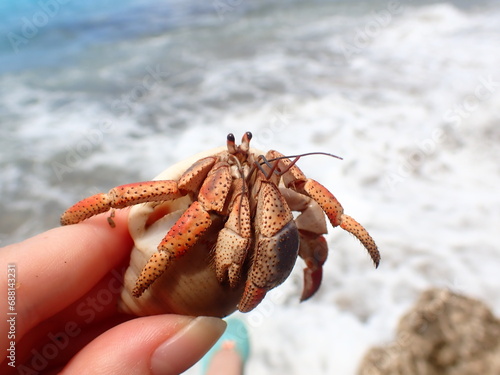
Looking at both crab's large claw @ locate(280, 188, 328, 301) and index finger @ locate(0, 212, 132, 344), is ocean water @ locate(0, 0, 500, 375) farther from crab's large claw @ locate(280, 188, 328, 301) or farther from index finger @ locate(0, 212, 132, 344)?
index finger @ locate(0, 212, 132, 344)

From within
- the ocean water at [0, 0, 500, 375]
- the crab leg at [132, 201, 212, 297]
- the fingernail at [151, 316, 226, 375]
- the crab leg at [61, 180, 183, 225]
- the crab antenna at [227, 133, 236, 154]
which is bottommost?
the ocean water at [0, 0, 500, 375]

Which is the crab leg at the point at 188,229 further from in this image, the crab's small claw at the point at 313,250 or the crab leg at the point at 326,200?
the crab's small claw at the point at 313,250

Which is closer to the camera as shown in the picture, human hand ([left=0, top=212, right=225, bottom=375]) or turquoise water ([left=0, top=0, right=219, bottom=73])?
human hand ([left=0, top=212, right=225, bottom=375])

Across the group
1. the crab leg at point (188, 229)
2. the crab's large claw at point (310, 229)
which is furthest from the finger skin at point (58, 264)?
the crab's large claw at point (310, 229)

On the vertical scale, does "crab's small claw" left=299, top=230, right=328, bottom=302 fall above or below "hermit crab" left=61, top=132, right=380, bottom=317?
below

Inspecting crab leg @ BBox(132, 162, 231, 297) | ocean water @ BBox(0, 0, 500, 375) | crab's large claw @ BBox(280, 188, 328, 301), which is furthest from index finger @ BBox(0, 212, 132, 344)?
ocean water @ BBox(0, 0, 500, 375)

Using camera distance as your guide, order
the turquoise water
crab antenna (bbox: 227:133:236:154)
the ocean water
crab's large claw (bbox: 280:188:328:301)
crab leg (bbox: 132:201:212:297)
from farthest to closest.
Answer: the turquoise water < the ocean water < crab's large claw (bbox: 280:188:328:301) < crab antenna (bbox: 227:133:236:154) < crab leg (bbox: 132:201:212:297)

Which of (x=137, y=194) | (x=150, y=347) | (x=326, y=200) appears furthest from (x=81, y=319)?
(x=326, y=200)

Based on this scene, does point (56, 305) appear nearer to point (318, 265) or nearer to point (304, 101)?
point (318, 265)
